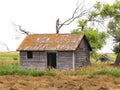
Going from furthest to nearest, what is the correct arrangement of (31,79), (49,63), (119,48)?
(119,48), (49,63), (31,79)

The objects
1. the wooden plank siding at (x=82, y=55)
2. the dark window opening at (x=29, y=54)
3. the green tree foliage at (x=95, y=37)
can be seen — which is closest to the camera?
the wooden plank siding at (x=82, y=55)

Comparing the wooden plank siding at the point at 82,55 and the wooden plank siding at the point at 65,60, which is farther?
the wooden plank siding at the point at 82,55

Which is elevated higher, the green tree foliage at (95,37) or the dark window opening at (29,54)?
the green tree foliage at (95,37)

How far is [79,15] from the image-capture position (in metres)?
54.3

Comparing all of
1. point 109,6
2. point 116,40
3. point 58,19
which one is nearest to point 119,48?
point 116,40

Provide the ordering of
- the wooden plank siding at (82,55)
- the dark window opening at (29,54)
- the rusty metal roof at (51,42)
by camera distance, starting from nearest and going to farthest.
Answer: the rusty metal roof at (51,42), the wooden plank siding at (82,55), the dark window opening at (29,54)

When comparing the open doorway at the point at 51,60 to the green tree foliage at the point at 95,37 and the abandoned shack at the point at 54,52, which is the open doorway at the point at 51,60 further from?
→ the green tree foliage at the point at 95,37

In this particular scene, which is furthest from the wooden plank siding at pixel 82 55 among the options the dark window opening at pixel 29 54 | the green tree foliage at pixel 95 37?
the green tree foliage at pixel 95 37

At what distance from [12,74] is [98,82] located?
6.22 m

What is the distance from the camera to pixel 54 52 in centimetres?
3603

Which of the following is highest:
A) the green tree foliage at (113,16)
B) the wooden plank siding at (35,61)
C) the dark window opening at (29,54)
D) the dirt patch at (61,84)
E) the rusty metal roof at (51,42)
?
the green tree foliage at (113,16)

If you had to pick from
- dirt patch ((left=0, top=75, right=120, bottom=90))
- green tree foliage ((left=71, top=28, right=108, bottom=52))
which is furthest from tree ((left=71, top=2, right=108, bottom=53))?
Answer: dirt patch ((left=0, top=75, right=120, bottom=90))

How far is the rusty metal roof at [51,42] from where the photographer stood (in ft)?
117

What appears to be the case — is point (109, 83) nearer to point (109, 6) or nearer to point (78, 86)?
point (78, 86)
